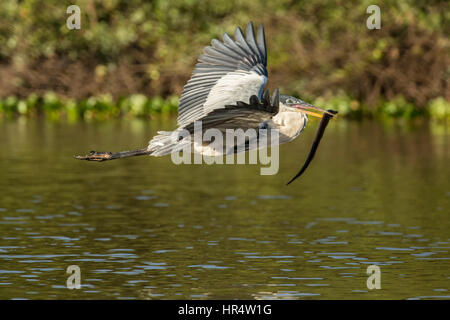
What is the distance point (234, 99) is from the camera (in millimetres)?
10766

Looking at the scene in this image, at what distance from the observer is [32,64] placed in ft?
140

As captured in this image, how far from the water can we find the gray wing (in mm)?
1667

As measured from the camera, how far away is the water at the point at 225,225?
11023mm

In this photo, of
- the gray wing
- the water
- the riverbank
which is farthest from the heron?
the riverbank

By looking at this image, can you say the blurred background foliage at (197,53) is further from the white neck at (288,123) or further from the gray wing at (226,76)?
the white neck at (288,123)

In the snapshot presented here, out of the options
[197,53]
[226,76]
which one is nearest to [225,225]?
[226,76]

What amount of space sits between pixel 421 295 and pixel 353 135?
66.5 feet

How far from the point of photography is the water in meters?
11.0

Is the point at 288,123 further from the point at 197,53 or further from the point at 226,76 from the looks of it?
the point at 197,53

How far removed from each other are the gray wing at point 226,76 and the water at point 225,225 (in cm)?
167

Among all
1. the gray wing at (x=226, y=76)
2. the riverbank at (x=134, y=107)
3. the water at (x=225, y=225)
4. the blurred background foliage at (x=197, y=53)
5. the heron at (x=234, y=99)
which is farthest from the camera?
the blurred background foliage at (x=197, y=53)

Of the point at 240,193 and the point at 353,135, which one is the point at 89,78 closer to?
the point at 353,135

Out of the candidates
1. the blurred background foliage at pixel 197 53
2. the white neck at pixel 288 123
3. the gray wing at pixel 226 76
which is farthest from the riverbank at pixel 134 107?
the white neck at pixel 288 123

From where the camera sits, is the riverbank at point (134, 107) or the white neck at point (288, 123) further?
the riverbank at point (134, 107)
